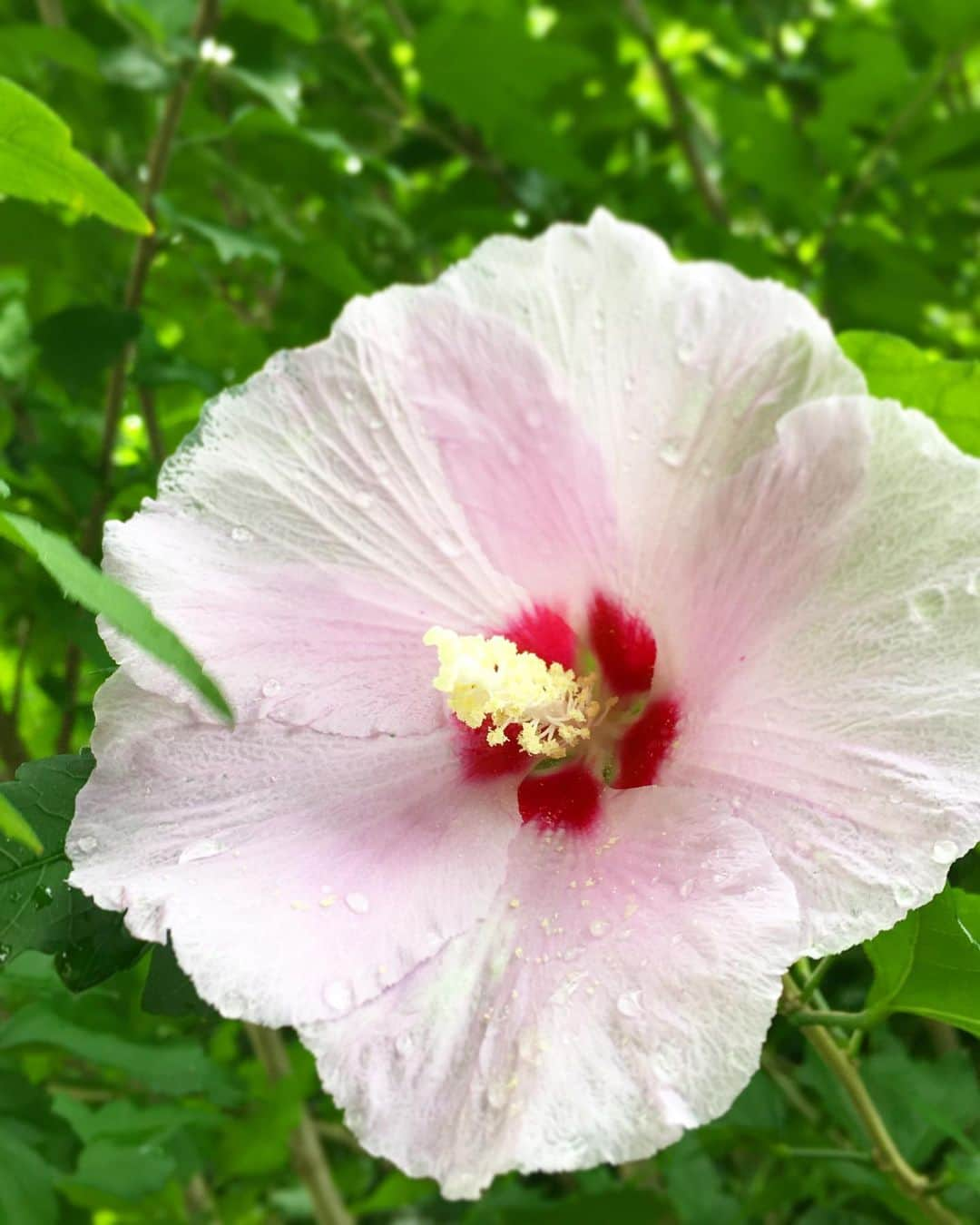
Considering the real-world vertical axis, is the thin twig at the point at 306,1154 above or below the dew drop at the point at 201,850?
below

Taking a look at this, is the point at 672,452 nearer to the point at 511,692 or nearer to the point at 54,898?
the point at 511,692

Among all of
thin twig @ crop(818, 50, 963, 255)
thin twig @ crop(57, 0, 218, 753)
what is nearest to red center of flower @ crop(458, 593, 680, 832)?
thin twig @ crop(57, 0, 218, 753)

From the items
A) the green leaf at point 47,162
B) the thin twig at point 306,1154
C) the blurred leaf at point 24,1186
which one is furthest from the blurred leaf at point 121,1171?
the green leaf at point 47,162

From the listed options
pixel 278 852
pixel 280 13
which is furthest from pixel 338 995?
pixel 280 13

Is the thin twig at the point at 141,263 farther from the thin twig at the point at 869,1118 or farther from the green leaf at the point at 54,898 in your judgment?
the thin twig at the point at 869,1118

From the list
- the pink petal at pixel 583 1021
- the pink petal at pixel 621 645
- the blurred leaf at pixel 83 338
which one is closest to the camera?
the pink petal at pixel 583 1021

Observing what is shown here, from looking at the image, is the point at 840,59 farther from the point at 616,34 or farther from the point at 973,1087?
the point at 973,1087

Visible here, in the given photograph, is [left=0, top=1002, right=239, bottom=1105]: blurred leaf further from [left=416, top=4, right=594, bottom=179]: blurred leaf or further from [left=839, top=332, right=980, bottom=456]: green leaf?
[left=416, top=4, right=594, bottom=179]: blurred leaf
